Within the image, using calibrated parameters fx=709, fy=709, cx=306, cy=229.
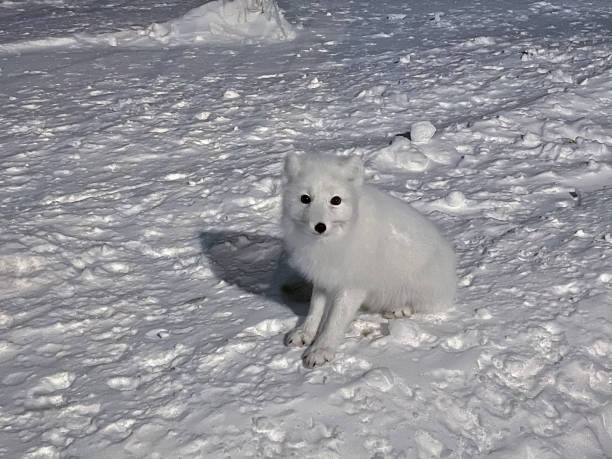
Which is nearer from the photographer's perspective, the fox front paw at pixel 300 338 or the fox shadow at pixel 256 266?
the fox front paw at pixel 300 338

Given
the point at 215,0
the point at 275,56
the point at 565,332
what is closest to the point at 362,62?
the point at 275,56

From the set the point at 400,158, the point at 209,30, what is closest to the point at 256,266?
the point at 400,158

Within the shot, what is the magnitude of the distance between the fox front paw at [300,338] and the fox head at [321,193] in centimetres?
51

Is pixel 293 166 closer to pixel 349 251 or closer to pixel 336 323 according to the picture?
pixel 349 251

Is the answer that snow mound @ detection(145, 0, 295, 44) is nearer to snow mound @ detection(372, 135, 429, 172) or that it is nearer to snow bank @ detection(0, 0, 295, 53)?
snow bank @ detection(0, 0, 295, 53)

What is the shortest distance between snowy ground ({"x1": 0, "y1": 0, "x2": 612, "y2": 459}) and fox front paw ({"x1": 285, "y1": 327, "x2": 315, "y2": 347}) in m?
0.06

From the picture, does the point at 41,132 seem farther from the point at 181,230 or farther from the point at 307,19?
the point at 307,19

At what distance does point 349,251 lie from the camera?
3.07 meters

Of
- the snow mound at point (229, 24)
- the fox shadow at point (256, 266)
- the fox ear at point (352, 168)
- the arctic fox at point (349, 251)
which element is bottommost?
the fox shadow at point (256, 266)

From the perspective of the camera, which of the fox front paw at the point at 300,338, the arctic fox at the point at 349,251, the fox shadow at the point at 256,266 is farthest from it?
the fox shadow at the point at 256,266

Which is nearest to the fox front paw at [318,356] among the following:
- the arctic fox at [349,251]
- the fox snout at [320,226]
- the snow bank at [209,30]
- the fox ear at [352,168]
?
the arctic fox at [349,251]

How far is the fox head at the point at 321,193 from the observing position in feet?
9.62

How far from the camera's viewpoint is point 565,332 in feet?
11.1

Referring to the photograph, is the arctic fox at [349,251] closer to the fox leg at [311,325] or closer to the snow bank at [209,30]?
the fox leg at [311,325]
